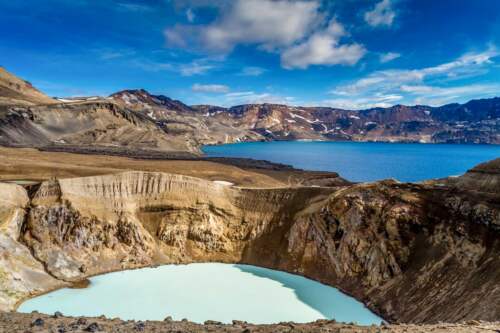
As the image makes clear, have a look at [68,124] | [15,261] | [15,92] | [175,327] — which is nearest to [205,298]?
[175,327]

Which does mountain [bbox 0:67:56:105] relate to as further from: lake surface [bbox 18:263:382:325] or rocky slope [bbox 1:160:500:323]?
lake surface [bbox 18:263:382:325]

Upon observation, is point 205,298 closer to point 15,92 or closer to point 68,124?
point 68,124

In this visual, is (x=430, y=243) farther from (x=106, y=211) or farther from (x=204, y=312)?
(x=106, y=211)

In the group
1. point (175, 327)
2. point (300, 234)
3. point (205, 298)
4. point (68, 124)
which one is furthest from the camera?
point (68, 124)

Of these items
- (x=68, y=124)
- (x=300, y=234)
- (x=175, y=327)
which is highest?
(x=68, y=124)

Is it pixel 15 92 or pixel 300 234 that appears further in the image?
pixel 15 92

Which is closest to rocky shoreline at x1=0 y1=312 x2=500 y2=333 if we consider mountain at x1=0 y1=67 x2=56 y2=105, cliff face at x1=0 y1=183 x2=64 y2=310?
cliff face at x1=0 y1=183 x2=64 y2=310

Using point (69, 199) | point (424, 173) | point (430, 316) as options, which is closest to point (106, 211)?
point (69, 199)
